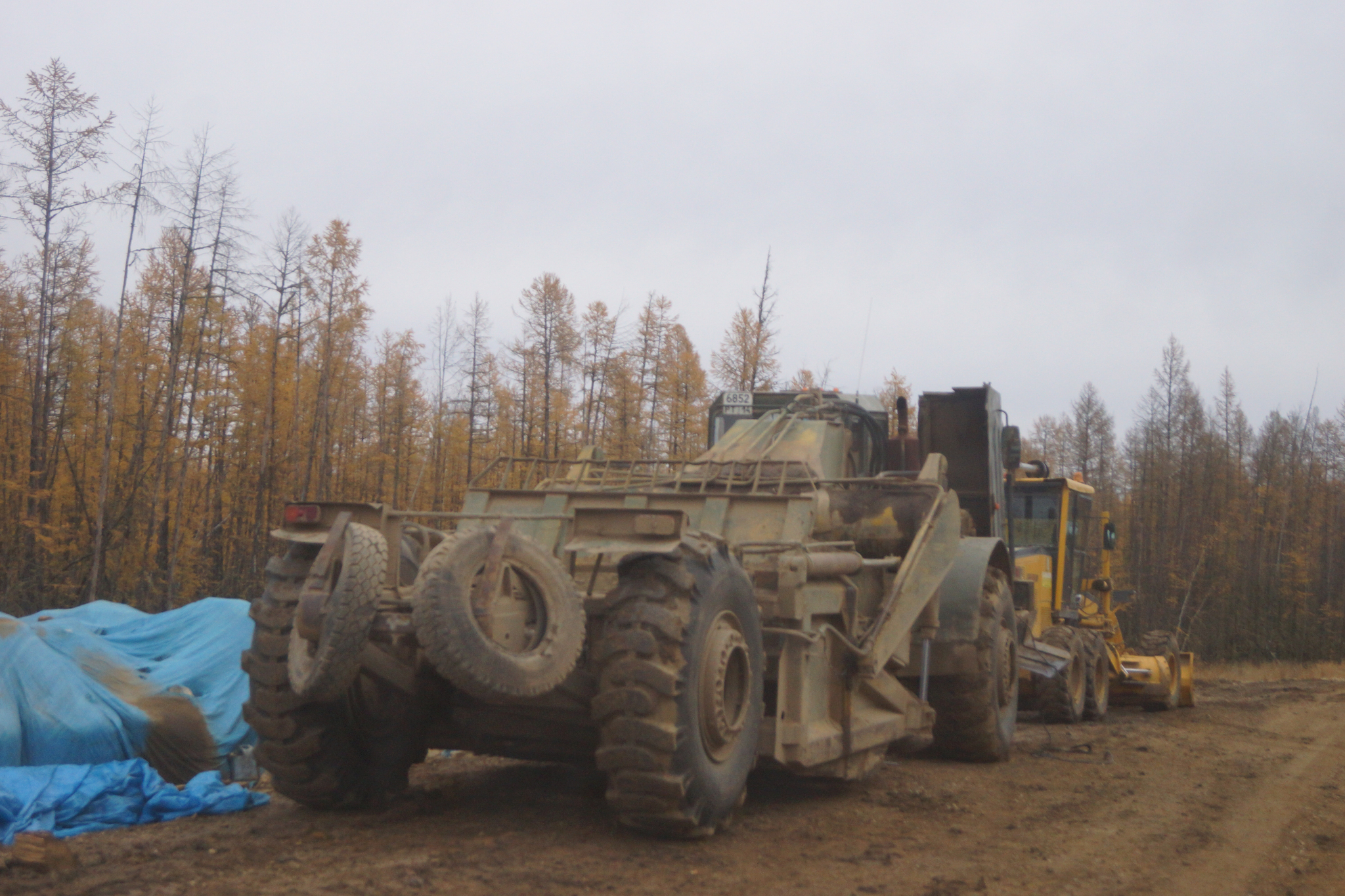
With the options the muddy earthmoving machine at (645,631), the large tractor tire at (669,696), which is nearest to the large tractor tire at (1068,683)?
the muddy earthmoving machine at (645,631)

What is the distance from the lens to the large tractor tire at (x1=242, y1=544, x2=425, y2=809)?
563 centimetres

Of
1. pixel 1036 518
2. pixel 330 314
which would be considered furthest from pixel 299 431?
pixel 1036 518

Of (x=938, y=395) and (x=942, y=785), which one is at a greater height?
(x=938, y=395)

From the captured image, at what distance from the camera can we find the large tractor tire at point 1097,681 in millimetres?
13359

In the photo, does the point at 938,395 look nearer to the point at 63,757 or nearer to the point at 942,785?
the point at 942,785

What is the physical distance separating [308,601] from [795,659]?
276 cm

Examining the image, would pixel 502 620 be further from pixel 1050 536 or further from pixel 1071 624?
pixel 1071 624

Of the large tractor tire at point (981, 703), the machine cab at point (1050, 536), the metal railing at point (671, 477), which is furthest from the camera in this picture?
the machine cab at point (1050, 536)

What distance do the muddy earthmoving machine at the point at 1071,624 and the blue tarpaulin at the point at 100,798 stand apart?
26.7ft

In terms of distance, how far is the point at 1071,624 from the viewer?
47.8ft

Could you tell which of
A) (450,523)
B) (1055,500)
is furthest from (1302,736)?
(450,523)

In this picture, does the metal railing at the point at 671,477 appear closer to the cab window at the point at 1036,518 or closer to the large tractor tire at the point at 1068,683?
the large tractor tire at the point at 1068,683

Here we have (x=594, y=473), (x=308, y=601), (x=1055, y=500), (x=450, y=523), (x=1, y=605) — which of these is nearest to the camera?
(x=308, y=601)

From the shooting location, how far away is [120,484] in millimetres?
26906
